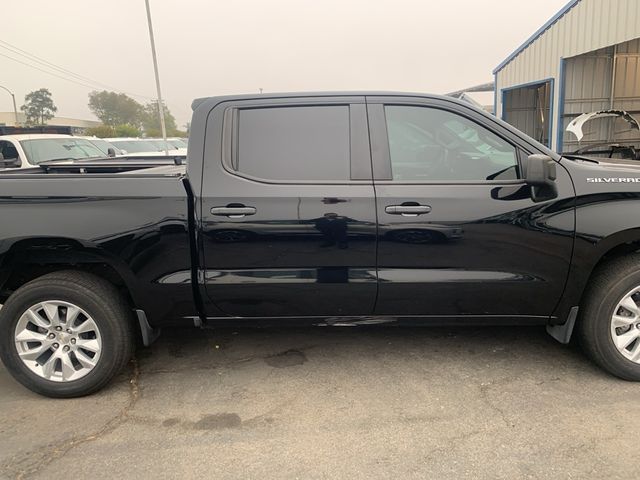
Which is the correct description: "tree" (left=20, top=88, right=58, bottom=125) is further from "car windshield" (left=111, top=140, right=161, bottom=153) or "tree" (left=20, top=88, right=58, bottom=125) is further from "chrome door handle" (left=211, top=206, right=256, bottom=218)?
"chrome door handle" (left=211, top=206, right=256, bottom=218)

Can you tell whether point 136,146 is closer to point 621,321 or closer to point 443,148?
point 443,148

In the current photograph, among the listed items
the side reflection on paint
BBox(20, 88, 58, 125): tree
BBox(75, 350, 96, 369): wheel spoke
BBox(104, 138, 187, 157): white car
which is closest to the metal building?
BBox(104, 138, 187, 157): white car

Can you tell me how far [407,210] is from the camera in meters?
3.09

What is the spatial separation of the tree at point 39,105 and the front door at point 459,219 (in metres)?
96.5

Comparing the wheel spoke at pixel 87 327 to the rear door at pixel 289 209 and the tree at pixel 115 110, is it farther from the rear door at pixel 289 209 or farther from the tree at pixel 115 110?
the tree at pixel 115 110

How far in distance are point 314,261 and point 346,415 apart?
93cm

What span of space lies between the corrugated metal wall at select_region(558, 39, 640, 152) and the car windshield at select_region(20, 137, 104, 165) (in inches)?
465

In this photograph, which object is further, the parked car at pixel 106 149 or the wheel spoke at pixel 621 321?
the parked car at pixel 106 149

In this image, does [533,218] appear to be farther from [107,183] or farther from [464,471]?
[107,183]

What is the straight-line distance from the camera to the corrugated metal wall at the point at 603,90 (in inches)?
540

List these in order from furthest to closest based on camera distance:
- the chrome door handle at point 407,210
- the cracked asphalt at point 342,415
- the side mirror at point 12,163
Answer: the side mirror at point 12,163, the chrome door handle at point 407,210, the cracked asphalt at point 342,415

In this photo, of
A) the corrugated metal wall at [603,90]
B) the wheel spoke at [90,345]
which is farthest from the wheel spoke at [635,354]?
the corrugated metal wall at [603,90]

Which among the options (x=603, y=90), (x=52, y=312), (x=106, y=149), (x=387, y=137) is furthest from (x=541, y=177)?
(x=603, y=90)

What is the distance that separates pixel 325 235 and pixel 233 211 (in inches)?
22.6
